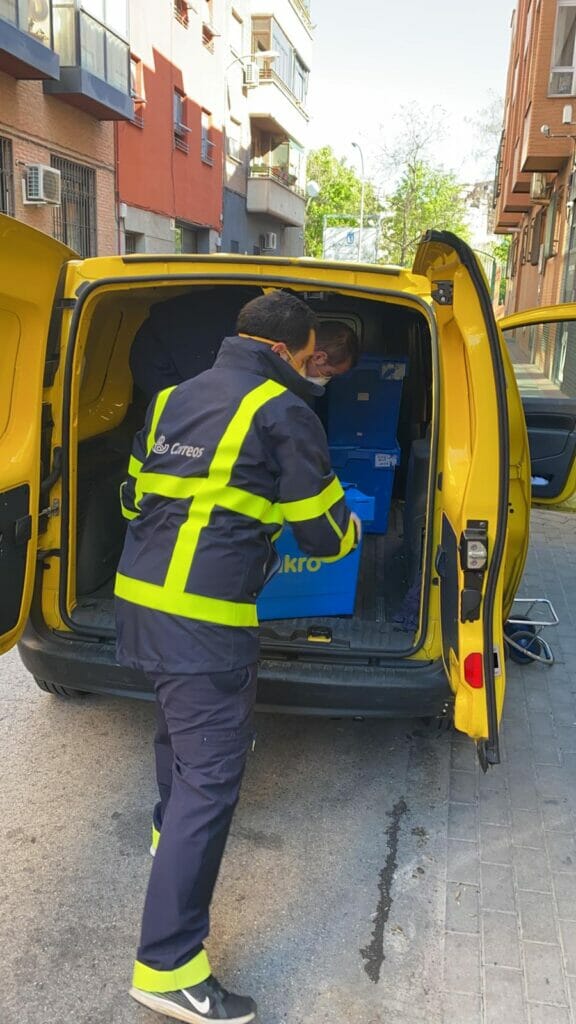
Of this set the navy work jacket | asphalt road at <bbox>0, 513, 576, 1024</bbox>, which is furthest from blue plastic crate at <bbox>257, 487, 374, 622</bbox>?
the navy work jacket

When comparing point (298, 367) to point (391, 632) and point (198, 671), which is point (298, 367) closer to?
point (198, 671)

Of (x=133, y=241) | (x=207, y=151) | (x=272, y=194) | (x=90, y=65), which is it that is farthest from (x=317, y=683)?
(x=272, y=194)

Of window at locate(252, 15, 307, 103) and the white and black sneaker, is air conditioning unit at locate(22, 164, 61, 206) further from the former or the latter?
window at locate(252, 15, 307, 103)

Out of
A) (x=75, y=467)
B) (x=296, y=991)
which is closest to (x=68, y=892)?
(x=296, y=991)

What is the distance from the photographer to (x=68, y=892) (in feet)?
8.80

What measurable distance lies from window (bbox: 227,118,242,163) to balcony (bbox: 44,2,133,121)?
420 inches

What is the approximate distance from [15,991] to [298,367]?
1929mm

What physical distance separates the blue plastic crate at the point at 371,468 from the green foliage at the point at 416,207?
29.1m

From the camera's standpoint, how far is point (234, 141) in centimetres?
2875

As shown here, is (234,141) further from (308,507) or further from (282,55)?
(308,507)

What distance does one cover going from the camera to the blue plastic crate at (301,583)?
3547mm

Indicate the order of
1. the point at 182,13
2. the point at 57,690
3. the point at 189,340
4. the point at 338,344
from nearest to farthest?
the point at 57,690
the point at 189,340
the point at 338,344
the point at 182,13

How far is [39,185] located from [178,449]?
48.2ft

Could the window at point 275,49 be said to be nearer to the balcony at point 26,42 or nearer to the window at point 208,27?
the window at point 208,27
